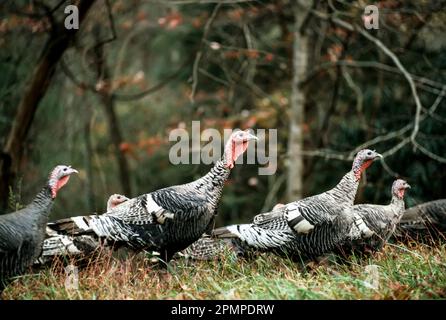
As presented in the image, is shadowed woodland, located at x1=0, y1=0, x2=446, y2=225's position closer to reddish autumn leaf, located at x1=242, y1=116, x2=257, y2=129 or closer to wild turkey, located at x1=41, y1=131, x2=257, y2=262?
reddish autumn leaf, located at x1=242, y1=116, x2=257, y2=129

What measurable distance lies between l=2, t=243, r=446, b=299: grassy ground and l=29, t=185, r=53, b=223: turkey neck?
535mm

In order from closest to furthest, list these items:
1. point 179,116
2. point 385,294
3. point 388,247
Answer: point 385,294 < point 388,247 < point 179,116

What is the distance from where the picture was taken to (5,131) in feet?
36.6

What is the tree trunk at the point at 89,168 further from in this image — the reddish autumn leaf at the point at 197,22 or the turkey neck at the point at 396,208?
the turkey neck at the point at 396,208

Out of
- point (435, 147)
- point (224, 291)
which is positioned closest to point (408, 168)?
point (435, 147)

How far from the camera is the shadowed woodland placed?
9.57 meters

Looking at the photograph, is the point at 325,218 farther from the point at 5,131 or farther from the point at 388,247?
the point at 5,131

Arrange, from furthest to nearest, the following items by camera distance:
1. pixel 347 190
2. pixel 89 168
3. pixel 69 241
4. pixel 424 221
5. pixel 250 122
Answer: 1. pixel 89 168
2. pixel 250 122
3. pixel 424 221
4. pixel 347 190
5. pixel 69 241

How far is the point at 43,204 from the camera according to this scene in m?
5.47

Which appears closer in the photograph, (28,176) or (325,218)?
(325,218)

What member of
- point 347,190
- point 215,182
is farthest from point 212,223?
point 347,190

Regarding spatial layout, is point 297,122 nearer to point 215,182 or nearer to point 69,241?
point 215,182

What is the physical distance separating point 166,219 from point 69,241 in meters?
0.92
